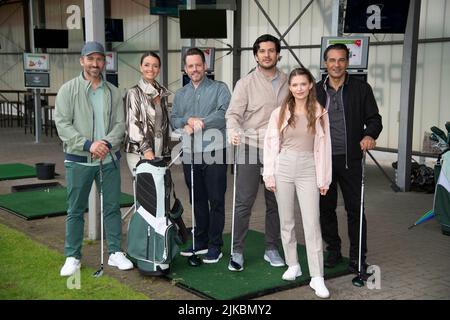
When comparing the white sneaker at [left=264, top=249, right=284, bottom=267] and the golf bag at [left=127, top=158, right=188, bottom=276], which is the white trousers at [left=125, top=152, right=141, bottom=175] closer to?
the golf bag at [left=127, top=158, right=188, bottom=276]

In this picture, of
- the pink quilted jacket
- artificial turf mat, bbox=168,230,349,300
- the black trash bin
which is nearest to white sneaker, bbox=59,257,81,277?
artificial turf mat, bbox=168,230,349,300

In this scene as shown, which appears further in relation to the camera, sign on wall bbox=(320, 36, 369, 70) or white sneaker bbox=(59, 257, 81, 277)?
sign on wall bbox=(320, 36, 369, 70)

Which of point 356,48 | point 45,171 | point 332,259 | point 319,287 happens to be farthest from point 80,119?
point 45,171

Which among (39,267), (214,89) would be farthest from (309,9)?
Answer: (39,267)

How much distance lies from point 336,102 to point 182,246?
6.54ft

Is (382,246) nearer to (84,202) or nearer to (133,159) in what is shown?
(133,159)

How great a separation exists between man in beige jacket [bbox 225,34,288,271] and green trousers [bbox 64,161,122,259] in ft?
3.29

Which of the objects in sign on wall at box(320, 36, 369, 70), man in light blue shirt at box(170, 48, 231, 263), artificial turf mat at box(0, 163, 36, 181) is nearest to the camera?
man in light blue shirt at box(170, 48, 231, 263)

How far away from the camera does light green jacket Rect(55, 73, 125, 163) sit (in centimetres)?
438

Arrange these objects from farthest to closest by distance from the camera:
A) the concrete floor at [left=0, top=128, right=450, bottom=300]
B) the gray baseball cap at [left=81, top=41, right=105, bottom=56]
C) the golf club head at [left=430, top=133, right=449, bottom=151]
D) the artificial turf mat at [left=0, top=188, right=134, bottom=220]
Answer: the artificial turf mat at [left=0, top=188, right=134, bottom=220] → the golf club head at [left=430, top=133, right=449, bottom=151] → the gray baseball cap at [left=81, top=41, right=105, bottom=56] → the concrete floor at [left=0, top=128, right=450, bottom=300]

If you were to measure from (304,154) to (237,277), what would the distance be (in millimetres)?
1121

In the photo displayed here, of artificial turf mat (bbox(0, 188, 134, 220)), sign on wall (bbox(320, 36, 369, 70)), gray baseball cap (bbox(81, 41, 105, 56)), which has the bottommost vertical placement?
artificial turf mat (bbox(0, 188, 134, 220))

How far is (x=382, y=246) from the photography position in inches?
218

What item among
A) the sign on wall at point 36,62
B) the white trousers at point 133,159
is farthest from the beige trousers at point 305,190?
the sign on wall at point 36,62
